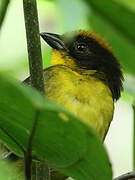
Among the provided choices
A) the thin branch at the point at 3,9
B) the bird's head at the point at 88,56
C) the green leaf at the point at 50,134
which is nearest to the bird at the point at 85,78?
the bird's head at the point at 88,56

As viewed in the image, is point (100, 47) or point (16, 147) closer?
point (16, 147)

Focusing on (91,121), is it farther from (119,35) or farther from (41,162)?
(41,162)

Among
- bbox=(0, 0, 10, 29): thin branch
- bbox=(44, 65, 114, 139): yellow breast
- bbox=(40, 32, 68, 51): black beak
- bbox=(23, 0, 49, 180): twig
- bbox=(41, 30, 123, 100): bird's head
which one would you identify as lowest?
bbox=(44, 65, 114, 139): yellow breast

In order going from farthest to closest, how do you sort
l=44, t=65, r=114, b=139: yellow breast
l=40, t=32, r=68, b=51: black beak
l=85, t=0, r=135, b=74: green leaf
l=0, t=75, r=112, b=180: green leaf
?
l=40, t=32, r=68, b=51: black beak < l=44, t=65, r=114, b=139: yellow breast < l=85, t=0, r=135, b=74: green leaf < l=0, t=75, r=112, b=180: green leaf

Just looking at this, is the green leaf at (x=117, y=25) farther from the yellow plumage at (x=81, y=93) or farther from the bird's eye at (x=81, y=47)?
the bird's eye at (x=81, y=47)

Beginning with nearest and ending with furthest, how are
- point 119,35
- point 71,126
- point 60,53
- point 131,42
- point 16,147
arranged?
point 71,126
point 16,147
point 131,42
point 119,35
point 60,53

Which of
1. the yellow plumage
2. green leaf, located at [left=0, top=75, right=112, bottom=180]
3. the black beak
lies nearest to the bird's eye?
the black beak

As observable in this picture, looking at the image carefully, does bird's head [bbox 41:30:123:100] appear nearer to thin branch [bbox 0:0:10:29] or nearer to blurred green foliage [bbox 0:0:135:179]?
blurred green foliage [bbox 0:0:135:179]

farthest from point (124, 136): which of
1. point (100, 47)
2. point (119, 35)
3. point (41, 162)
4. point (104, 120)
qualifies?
point (41, 162)
